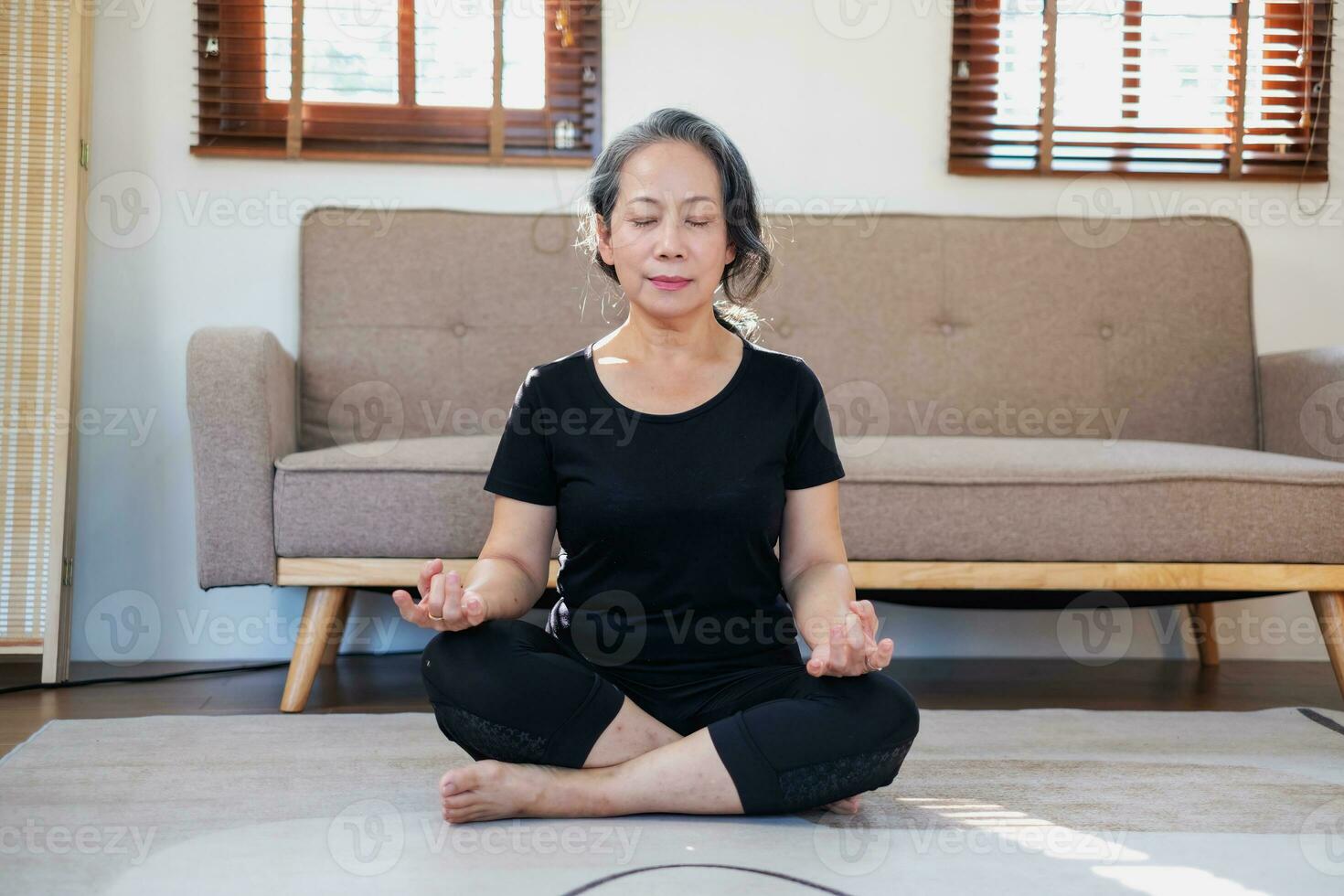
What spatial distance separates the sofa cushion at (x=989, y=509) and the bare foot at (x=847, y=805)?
59cm

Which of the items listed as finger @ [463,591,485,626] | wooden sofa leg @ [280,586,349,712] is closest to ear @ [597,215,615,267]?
finger @ [463,591,485,626]

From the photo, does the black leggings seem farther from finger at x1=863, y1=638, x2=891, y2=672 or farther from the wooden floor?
the wooden floor

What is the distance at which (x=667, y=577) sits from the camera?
1.25 metres

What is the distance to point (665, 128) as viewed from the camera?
1.30 m

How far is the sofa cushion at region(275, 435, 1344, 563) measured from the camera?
1.75 m

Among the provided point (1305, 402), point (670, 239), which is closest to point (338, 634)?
point (670, 239)

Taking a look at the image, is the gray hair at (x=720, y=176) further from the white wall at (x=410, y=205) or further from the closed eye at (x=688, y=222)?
the white wall at (x=410, y=205)

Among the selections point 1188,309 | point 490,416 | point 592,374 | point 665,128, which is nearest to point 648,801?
point 592,374

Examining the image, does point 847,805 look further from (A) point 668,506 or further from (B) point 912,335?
(B) point 912,335

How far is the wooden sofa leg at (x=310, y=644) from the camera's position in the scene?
1.78m

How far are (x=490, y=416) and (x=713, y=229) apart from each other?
1.03 m

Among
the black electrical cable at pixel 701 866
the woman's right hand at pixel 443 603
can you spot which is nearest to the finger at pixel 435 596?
the woman's right hand at pixel 443 603

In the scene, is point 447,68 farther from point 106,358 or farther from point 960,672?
point 960,672

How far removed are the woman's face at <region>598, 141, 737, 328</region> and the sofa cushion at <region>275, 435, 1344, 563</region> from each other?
58cm
